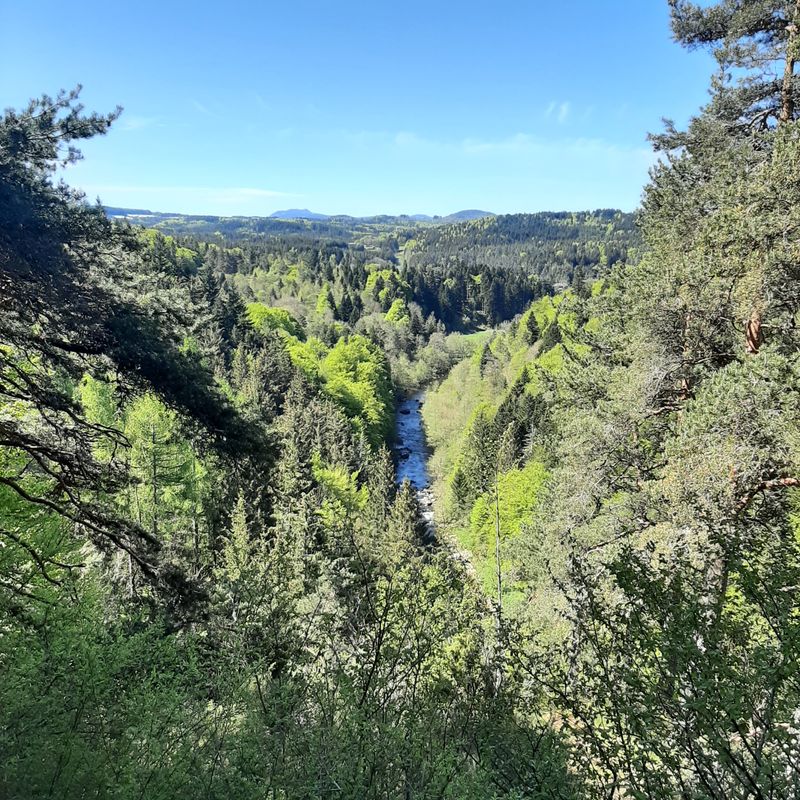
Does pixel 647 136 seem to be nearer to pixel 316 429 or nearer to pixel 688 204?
pixel 688 204

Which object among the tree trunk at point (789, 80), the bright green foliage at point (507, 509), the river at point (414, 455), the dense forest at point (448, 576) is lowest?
the river at point (414, 455)

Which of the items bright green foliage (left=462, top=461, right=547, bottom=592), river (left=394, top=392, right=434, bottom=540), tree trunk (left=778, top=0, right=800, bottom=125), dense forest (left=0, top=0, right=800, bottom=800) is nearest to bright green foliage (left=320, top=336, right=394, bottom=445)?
river (left=394, top=392, right=434, bottom=540)

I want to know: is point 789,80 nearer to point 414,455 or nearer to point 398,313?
point 414,455

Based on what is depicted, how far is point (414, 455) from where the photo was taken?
54.4 m

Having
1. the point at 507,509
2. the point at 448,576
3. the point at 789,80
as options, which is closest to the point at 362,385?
the point at 507,509

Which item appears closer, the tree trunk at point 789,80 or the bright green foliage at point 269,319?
the tree trunk at point 789,80

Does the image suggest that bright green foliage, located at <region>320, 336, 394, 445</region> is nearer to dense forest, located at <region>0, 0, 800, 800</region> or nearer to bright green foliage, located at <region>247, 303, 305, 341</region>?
bright green foliage, located at <region>247, 303, 305, 341</region>

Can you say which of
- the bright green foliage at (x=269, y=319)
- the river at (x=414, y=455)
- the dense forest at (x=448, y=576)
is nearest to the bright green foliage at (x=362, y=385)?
the river at (x=414, y=455)

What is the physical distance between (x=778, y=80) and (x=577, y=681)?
10.4 metres

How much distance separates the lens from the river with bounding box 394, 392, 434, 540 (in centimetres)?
4171

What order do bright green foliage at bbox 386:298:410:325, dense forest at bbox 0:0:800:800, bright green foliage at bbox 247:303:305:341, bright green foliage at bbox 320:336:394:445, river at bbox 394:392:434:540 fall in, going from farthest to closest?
bright green foliage at bbox 386:298:410:325, bright green foliage at bbox 247:303:305:341, bright green foliage at bbox 320:336:394:445, river at bbox 394:392:434:540, dense forest at bbox 0:0:800:800

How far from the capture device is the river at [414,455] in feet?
137

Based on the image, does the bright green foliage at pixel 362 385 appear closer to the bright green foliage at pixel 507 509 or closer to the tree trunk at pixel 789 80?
the bright green foliage at pixel 507 509

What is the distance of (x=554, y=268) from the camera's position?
162250 mm
